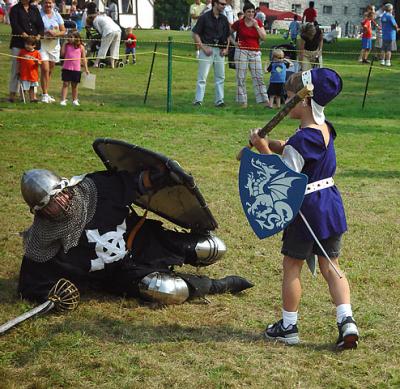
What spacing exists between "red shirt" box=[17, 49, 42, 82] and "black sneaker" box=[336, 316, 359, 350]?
425 inches

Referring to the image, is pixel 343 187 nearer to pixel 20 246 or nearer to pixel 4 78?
pixel 20 246

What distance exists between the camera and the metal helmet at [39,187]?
4.80 meters

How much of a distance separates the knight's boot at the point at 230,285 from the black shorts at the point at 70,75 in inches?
382

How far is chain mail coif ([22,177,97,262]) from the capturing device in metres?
4.94

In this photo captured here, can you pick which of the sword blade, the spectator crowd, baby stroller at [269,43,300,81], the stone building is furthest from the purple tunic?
the stone building

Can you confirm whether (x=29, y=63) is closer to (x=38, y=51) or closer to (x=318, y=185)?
(x=38, y=51)

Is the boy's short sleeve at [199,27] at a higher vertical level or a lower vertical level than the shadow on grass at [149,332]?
higher

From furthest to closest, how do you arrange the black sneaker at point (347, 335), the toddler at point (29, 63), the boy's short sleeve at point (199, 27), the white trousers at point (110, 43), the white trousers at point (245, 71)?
the white trousers at point (110, 43) < the white trousers at point (245, 71) < the boy's short sleeve at point (199, 27) < the toddler at point (29, 63) < the black sneaker at point (347, 335)

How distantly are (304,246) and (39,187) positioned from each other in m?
1.55

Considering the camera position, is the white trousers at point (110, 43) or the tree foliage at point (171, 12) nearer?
the white trousers at point (110, 43)

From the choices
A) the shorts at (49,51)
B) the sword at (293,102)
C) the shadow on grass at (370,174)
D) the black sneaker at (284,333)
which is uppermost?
the sword at (293,102)

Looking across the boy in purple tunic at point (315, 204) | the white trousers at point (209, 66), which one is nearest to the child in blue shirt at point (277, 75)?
the white trousers at point (209, 66)

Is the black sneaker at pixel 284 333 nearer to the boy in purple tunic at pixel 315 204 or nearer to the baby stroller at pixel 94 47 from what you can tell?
the boy in purple tunic at pixel 315 204

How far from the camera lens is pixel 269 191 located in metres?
A: 4.44
